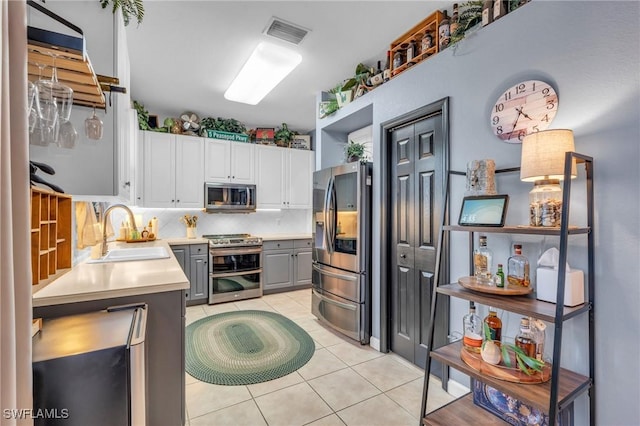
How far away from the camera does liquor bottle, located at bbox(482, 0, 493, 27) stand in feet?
6.01

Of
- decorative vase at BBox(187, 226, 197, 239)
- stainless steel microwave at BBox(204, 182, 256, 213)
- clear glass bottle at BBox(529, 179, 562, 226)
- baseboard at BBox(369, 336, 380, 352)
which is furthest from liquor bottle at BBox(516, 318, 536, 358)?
decorative vase at BBox(187, 226, 197, 239)

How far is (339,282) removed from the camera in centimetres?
303

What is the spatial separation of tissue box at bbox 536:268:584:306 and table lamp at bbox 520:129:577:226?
0.78 ft

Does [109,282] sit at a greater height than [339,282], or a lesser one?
greater

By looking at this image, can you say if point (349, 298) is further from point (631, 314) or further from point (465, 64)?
point (465, 64)

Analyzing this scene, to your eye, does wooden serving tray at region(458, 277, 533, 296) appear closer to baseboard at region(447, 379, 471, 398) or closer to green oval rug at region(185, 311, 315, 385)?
baseboard at region(447, 379, 471, 398)

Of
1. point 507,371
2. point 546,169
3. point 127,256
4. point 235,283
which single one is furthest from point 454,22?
point 235,283

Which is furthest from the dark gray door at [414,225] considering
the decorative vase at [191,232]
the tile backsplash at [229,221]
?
the decorative vase at [191,232]

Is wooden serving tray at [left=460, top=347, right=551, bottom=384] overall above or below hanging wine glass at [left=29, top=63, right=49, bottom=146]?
below

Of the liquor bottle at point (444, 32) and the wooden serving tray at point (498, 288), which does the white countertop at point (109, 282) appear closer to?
the wooden serving tray at point (498, 288)

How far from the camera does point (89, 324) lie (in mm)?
1283

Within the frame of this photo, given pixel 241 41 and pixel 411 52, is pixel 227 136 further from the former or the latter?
pixel 411 52

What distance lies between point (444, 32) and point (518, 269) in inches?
67.4

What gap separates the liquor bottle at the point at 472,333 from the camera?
1.60m
